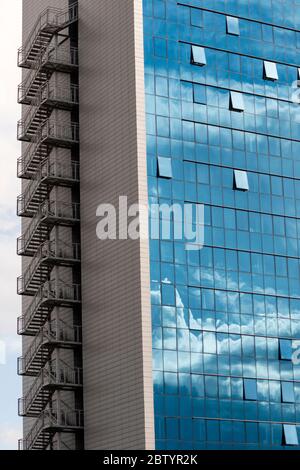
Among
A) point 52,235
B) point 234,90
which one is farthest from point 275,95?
point 52,235

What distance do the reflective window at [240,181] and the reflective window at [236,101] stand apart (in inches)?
168

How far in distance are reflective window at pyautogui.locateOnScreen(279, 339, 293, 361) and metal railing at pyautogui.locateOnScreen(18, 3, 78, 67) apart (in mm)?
26139

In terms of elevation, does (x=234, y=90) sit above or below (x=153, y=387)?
above

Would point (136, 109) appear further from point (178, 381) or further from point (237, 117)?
point (178, 381)

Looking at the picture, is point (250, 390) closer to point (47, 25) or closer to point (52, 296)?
point (52, 296)

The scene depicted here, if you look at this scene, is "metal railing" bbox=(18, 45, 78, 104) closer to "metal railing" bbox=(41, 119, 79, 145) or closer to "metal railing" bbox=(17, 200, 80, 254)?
"metal railing" bbox=(41, 119, 79, 145)

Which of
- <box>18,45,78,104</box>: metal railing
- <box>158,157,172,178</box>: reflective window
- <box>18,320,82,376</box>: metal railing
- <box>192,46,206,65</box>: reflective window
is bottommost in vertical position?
<box>18,320,82,376</box>: metal railing

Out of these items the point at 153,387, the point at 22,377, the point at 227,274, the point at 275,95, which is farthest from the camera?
the point at 22,377

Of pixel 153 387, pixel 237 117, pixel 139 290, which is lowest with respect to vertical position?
pixel 153 387

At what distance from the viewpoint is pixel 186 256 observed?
7744 cm

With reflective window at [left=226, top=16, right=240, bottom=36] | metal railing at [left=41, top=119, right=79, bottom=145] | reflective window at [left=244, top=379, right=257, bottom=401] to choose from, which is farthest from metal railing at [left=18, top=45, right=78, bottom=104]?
reflective window at [left=244, top=379, right=257, bottom=401]

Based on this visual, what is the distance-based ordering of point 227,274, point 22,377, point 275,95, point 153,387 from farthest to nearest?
point 22,377 < point 275,95 < point 227,274 < point 153,387

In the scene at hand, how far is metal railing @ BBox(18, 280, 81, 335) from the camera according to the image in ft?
268

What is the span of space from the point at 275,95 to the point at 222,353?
18.3 m
